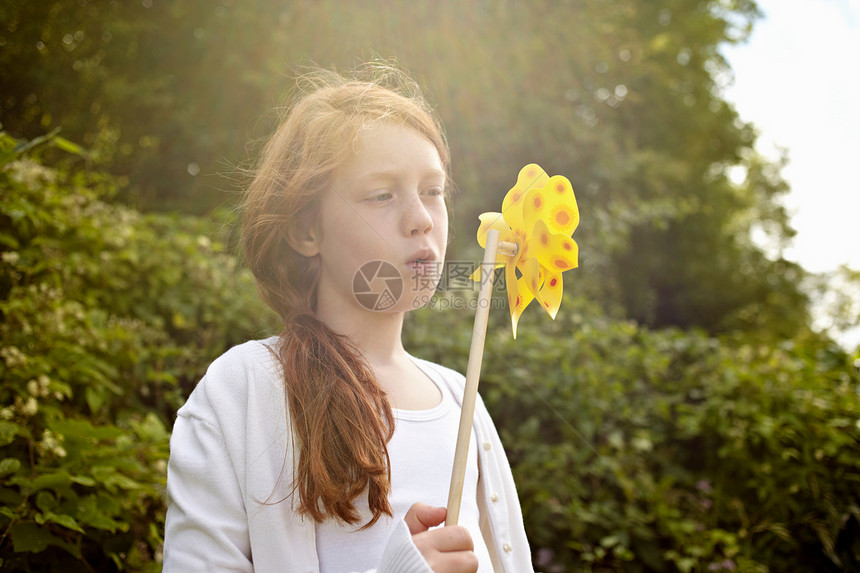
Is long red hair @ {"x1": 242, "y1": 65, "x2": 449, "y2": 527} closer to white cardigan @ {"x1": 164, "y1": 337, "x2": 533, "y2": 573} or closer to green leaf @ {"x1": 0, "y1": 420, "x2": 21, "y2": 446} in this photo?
white cardigan @ {"x1": 164, "y1": 337, "x2": 533, "y2": 573}

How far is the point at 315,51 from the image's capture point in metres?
5.43

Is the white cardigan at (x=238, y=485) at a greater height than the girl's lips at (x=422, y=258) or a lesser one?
lesser

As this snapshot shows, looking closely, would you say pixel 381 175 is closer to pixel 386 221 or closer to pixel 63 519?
pixel 386 221

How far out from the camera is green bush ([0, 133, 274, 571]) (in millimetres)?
1467

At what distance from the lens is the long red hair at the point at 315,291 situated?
1067 millimetres

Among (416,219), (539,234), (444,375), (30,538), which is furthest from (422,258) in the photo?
(30,538)

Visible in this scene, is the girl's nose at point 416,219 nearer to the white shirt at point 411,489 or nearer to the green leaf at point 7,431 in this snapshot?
the white shirt at point 411,489

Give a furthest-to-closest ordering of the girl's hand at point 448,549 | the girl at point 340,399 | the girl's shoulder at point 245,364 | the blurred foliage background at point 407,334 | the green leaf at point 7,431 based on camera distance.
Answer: the blurred foliage background at point 407,334
the green leaf at point 7,431
the girl's shoulder at point 245,364
the girl at point 340,399
the girl's hand at point 448,549

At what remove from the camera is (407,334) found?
3.07 m

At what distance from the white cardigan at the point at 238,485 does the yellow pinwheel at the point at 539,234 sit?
→ 1.50ft

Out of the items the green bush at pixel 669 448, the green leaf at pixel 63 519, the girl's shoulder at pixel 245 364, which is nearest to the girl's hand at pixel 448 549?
the girl's shoulder at pixel 245 364

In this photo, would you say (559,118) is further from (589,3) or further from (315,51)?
(315,51)

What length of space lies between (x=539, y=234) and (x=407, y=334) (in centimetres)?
211

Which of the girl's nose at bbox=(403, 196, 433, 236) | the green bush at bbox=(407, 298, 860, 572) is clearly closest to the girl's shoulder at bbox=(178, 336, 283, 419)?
the girl's nose at bbox=(403, 196, 433, 236)
